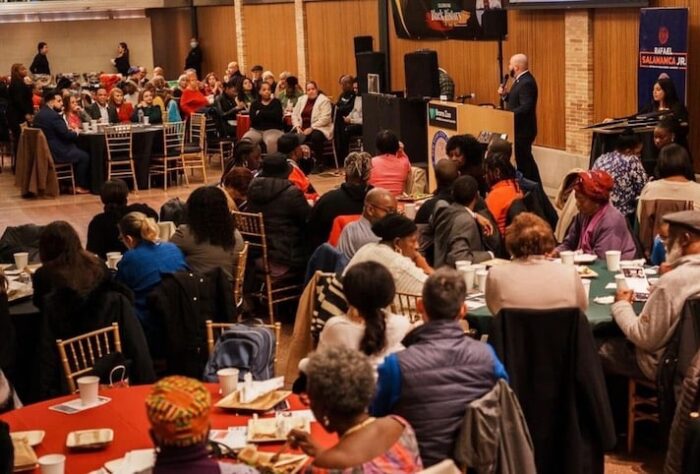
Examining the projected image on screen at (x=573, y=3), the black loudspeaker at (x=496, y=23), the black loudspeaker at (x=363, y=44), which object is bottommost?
the black loudspeaker at (x=363, y=44)

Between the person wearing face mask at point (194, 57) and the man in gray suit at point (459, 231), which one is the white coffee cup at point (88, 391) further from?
the person wearing face mask at point (194, 57)

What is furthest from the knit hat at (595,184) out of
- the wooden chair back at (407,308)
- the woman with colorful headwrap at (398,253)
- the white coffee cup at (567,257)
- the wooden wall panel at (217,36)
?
the wooden wall panel at (217,36)

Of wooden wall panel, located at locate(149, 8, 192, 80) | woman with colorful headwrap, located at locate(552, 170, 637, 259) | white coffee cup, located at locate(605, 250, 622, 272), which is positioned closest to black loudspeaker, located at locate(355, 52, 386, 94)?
woman with colorful headwrap, located at locate(552, 170, 637, 259)

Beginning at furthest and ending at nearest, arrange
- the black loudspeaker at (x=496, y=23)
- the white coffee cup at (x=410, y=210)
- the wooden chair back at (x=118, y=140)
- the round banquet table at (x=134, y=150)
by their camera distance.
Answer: the round banquet table at (x=134, y=150), the wooden chair back at (x=118, y=140), the black loudspeaker at (x=496, y=23), the white coffee cup at (x=410, y=210)

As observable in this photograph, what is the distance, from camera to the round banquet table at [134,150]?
14211 millimetres

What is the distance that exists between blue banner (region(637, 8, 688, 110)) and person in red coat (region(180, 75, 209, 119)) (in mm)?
7771

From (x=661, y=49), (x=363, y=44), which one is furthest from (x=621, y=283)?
(x=363, y=44)

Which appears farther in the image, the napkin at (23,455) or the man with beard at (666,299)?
the man with beard at (666,299)

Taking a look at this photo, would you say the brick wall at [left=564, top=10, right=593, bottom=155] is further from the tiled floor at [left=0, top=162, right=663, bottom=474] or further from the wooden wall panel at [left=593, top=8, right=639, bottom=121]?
the tiled floor at [left=0, top=162, right=663, bottom=474]

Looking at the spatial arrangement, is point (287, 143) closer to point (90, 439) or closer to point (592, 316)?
point (592, 316)

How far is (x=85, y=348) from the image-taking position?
19.3ft

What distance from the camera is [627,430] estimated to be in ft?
18.9

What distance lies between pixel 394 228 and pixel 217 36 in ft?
65.3

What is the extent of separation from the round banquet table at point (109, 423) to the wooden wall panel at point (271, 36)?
17.2m
